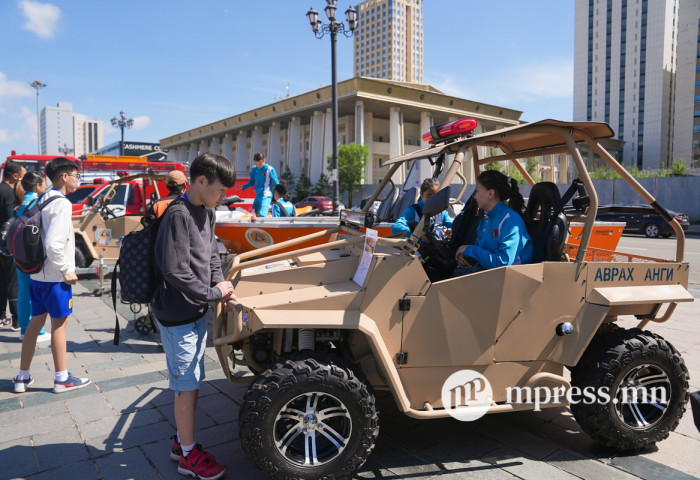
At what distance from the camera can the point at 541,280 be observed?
3.15m

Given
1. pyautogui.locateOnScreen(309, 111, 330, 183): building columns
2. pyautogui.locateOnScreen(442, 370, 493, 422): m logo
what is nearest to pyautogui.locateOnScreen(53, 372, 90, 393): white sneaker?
pyautogui.locateOnScreen(442, 370, 493, 422): m logo

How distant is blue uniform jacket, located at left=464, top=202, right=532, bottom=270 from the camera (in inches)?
129

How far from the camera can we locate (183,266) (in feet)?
9.25

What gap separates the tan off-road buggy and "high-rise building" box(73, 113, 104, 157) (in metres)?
154

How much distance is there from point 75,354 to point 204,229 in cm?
357

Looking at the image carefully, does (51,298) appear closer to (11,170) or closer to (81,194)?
(11,170)

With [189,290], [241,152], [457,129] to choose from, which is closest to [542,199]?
[457,129]

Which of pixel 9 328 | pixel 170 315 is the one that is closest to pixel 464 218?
pixel 170 315

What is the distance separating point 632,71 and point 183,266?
401 ft

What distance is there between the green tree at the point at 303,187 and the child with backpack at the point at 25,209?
49553mm

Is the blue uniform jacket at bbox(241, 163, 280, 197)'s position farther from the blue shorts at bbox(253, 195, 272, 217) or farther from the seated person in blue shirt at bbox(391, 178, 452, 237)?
the seated person in blue shirt at bbox(391, 178, 452, 237)

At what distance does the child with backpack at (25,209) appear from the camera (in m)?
5.15

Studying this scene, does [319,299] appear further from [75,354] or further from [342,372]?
[75,354]

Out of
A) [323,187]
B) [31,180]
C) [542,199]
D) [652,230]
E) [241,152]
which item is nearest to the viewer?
[542,199]
